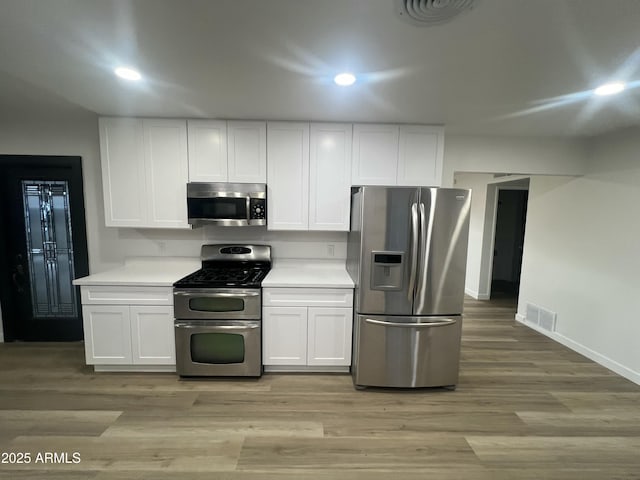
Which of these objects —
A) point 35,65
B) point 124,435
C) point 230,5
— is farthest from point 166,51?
point 124,435

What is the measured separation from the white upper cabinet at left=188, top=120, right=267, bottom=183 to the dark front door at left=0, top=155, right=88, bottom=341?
143 centimetres

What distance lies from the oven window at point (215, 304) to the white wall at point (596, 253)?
13.1 ft

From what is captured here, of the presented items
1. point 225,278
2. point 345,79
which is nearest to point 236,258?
point 225,278

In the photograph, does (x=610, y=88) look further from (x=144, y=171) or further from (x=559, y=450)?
(x=144, y=171)

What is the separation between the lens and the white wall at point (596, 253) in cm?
287

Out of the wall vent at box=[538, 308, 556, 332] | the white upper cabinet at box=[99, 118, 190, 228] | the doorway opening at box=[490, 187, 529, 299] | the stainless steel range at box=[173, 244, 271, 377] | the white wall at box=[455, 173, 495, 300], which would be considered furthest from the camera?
the doorway opening at box=[490, 187, 529, 299]

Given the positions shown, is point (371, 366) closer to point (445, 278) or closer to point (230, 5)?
point (445, 278)

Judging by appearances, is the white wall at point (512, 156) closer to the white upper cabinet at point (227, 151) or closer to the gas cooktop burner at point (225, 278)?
the white upper cabinet at point (227, 151)

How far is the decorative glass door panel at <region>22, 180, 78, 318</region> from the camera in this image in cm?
313

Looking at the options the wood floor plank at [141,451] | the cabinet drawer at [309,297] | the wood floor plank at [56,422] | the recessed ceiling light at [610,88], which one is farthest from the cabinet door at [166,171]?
the recessed ceiling light at [610,88]

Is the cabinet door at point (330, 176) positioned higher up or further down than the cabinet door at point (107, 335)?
higher up

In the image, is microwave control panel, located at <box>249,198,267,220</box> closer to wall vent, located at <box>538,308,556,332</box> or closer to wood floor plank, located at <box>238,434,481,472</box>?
wood floor plank, located at <box>238,434,481,472</box>

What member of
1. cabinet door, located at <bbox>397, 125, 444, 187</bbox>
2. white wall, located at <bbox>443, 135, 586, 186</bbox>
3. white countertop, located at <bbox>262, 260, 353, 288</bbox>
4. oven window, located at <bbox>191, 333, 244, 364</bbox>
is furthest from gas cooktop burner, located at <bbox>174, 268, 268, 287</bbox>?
white wall, located at <bbox>443, 135, 586, 186</bbox>

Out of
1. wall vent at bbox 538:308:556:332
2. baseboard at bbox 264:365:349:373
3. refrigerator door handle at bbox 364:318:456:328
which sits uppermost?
refrigerator door handle at bbox 364:318:456:328
